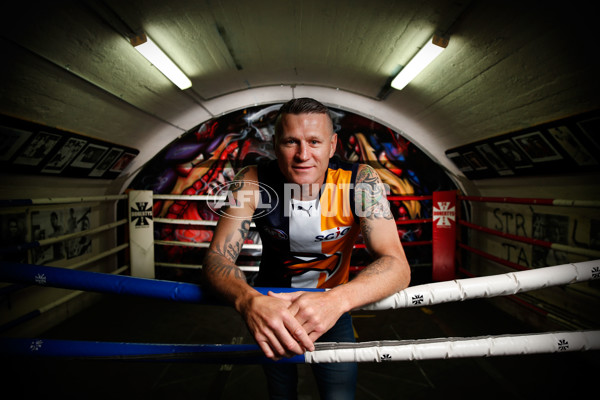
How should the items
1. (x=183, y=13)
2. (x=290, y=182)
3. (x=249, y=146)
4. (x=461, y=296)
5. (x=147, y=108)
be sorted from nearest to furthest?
1. (x=461, y=296)
2. (x=290, y=182)
3. (x=183, y=13)
4. (x=147, y=108)
5. (x=249, y=146)

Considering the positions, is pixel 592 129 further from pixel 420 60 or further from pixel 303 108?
pixel 303 108

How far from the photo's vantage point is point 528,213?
8.69 ft

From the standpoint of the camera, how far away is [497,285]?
70 cm

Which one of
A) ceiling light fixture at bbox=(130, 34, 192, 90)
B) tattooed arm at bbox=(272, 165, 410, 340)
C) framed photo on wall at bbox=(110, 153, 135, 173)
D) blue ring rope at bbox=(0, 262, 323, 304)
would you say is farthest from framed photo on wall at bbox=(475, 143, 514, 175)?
framed photo on wall at bbox=(110, 153, 135, 173)

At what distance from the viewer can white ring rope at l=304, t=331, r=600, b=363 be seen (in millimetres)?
753

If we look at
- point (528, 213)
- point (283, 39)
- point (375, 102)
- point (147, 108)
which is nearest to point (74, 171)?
point (147, 108)

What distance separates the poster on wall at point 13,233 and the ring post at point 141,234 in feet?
3.86

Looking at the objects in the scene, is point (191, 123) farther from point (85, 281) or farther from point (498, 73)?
point (498, 73)

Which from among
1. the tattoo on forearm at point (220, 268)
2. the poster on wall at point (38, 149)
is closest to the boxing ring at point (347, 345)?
the tattoo on forearm at point (220, 268)

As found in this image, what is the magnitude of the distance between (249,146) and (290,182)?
2.69 meters

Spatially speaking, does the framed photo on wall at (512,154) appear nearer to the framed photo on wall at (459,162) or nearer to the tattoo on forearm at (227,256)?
the framed photo on wall at (459,162)

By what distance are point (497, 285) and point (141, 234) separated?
13.5 ft

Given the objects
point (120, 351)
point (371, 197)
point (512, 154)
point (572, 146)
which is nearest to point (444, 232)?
point (512, 154)

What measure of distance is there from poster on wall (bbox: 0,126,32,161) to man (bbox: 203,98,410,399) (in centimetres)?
213
